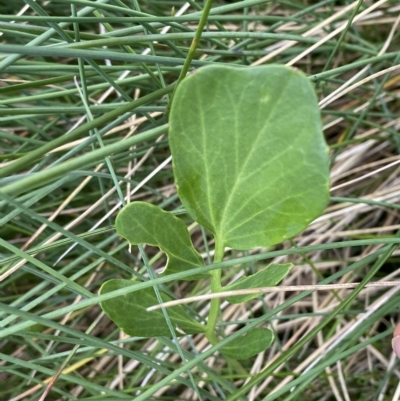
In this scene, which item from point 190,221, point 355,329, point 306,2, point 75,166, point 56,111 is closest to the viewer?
point 75,166

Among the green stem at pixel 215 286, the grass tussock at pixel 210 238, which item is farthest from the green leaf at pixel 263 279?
the grass tussock at pixel 210 238

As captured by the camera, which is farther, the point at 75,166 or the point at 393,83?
the point at 393,83

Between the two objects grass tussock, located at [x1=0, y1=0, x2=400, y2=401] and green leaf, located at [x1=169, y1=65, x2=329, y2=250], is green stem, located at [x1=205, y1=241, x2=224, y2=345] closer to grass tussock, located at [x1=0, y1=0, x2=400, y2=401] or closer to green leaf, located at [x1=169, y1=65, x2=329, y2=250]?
green leaf, located at [x1=169, y1=65, x2=329, y2=250]

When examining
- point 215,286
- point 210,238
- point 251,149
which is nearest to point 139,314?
point 215,286

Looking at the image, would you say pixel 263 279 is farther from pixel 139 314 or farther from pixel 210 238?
pixel 210 238

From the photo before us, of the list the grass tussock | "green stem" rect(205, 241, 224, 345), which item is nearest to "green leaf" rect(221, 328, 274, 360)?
"green stem" rect(205, 241, 224, 345)

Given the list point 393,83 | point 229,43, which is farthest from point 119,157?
point 393,83

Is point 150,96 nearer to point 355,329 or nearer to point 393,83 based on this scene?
point 355,329
